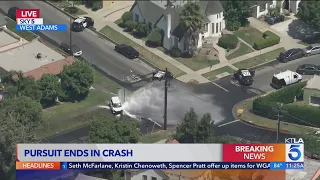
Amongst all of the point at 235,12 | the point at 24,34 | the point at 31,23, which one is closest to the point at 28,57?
the point at 24,34

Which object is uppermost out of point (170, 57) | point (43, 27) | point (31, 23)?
point (31, 23)

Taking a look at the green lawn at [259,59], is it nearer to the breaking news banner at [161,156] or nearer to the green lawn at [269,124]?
the green lawn at [269,124]

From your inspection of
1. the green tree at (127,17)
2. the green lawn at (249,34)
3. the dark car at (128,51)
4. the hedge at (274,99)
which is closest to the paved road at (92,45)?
the dark car at (128,51)

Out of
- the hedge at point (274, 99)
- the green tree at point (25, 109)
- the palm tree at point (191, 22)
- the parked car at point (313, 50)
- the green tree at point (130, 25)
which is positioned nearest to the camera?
the green tree at point (25, 109)

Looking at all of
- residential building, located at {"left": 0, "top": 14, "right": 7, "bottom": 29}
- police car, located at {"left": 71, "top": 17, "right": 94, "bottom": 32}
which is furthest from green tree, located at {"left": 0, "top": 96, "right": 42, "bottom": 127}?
police car, located at {"left": 71, "top": 17, "right": 94, "bottom": 32}

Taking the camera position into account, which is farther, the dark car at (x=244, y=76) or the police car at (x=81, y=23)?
the police car at (x=81, y=23)

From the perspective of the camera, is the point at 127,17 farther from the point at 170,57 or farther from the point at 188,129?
the point at 188,129
